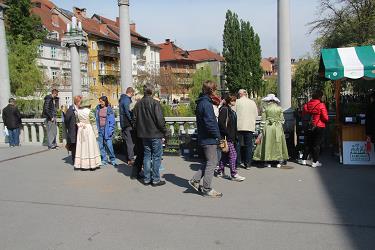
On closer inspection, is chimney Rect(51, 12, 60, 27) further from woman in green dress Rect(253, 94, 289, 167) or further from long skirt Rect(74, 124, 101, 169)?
woman in green dress Rect(253, 94, 289, 167)

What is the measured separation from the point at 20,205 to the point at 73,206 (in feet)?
3.07

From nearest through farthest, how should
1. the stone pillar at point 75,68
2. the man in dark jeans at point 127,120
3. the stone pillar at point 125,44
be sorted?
the man in dark jeans at point 127,120
the stone pillar at point 125,44
the stone pillar at point 75,68

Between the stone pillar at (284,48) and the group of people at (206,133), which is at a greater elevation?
the stone pillar at (284,48)

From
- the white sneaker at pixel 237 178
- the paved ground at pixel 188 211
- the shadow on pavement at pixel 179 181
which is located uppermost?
the white sneaker at pixel 237 178

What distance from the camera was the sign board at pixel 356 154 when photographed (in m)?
9.07

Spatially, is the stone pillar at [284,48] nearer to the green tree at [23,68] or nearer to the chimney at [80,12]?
the green tree at [23,68]

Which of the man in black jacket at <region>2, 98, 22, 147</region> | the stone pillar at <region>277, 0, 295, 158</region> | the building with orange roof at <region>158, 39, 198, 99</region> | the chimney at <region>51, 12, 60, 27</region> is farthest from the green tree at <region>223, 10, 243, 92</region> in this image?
the stone pillar at <region>277, 0, 295, 158</region>

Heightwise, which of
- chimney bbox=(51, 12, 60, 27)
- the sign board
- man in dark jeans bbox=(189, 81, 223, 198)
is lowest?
the sign board

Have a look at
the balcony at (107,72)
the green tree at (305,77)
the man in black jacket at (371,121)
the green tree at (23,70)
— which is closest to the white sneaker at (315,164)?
the man in black jacket at (371,121)

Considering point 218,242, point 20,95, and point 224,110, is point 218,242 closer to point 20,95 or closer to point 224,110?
point 224,110

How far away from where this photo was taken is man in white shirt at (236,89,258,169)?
8992 mm

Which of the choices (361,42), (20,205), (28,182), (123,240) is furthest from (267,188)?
(361,42)

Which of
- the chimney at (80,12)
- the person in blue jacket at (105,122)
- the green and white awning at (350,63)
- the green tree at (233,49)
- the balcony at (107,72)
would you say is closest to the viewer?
the green and white awning at (350,63)

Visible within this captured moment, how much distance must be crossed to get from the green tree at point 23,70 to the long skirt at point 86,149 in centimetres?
2732
